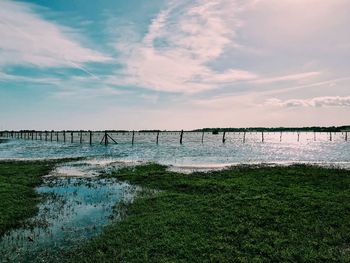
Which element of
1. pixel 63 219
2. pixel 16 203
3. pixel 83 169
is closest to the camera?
pixel 63 219

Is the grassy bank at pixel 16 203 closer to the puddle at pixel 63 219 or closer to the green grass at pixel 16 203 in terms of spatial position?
the green grass at pixel 16 203

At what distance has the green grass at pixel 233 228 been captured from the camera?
1112 centimetres

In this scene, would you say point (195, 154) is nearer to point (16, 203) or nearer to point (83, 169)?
point (83, 169)

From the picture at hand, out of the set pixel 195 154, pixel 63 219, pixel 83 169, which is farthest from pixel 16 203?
pixel 195 154

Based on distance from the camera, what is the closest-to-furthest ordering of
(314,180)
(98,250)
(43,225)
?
(98,250)
(43,225)
(314,180)

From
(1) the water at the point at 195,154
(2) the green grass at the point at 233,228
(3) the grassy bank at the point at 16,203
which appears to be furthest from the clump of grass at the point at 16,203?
(1) the water at the point at 195,154

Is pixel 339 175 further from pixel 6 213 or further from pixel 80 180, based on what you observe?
pixel 6 213

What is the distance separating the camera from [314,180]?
24.9m

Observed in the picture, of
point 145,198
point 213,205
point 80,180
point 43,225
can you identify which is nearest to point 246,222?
point 213,205

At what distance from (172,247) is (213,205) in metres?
5.92

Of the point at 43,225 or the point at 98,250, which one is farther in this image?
the point at 43,225

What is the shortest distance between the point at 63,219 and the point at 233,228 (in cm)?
840

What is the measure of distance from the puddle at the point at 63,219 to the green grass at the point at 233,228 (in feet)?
3.65

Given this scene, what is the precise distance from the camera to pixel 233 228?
13.5m
